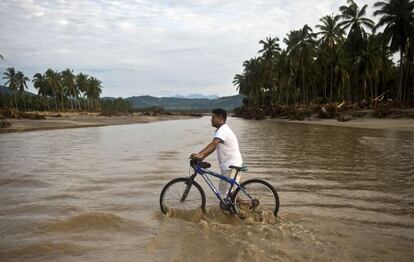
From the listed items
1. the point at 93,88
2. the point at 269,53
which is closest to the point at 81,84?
the point at 93,88

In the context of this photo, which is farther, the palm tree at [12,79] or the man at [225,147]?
the palm tree at [12,79]

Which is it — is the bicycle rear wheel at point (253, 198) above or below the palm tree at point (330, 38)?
below

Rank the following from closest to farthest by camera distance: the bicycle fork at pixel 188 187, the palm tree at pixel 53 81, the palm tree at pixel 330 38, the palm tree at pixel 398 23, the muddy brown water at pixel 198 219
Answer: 1. the muddy brown water at pixel 198 219
2. the bicycle fork at pixel 188 187
3. the palm tree at pixel 398 23
4. the palm tree at pixel 330 38
5. the palm tree at pixel 53 81

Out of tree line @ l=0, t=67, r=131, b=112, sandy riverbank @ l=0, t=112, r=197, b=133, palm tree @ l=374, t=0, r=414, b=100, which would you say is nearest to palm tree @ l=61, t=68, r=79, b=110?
tree line @ l=0, t=67, r=131, b=112

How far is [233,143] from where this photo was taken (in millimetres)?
6859

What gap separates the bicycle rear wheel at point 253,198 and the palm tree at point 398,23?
4729 centimetres

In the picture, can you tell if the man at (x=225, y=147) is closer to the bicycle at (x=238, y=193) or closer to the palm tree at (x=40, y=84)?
the bicycle at (x=238, y=193)

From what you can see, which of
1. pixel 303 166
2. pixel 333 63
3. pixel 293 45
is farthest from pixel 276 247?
pixel 293 45

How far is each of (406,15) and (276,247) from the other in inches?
2049

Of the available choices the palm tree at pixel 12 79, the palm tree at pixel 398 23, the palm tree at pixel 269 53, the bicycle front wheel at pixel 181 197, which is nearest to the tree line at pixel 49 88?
the palm tree at pixel 12 79

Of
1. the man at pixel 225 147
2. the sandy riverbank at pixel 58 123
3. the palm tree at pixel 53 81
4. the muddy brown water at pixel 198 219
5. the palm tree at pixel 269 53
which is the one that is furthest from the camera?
the palm tree at pixel 53 81

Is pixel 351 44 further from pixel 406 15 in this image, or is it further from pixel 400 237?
pixel 400 237

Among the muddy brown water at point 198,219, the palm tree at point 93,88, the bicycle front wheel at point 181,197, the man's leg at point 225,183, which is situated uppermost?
the palm tree at point 93,88

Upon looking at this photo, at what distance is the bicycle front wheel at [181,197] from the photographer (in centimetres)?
714
